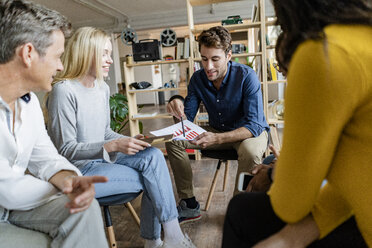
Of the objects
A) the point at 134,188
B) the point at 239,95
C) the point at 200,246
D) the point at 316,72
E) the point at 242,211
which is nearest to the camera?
the point at 316,72

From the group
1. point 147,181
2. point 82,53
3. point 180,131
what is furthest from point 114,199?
point 82,53

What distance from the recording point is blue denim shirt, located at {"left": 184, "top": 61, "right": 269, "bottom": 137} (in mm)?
2021

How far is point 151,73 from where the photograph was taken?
10516 mm

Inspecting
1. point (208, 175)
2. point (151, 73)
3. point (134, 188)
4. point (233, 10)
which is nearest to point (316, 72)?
point (134, 188)

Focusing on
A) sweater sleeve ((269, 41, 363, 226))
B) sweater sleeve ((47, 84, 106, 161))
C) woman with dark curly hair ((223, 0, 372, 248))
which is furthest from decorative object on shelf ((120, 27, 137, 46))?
sweater sleeve ((269, 41, 363, 226))

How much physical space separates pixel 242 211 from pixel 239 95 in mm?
1380

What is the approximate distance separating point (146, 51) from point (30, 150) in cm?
253

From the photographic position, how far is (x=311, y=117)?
58 cm

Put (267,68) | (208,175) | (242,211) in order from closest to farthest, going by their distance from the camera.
Result: (242,211) < (208,175) < (267,68)

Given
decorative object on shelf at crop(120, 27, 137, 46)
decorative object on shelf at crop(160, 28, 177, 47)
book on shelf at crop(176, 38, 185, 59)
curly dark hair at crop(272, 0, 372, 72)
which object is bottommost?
curly dark hair at crop(272, 0, 372, 72)

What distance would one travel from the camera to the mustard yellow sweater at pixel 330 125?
1.79ft

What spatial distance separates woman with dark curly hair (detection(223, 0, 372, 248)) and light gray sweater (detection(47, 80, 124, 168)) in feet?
3.25

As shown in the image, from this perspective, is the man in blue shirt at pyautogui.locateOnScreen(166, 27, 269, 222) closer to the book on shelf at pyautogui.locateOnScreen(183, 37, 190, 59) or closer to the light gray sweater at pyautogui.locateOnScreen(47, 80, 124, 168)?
the light gray sweater at pyautogui.locateOnScreen(47, 80, 124, 168)

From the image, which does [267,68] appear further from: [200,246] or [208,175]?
[200,246]
